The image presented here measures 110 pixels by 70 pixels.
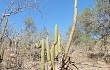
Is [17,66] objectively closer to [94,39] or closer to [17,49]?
[17,49]

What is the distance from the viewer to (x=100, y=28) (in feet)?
63.5

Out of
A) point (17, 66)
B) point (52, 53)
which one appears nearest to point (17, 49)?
point (17, 66)

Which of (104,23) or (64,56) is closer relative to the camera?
(64,56)

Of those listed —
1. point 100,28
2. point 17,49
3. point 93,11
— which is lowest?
point 17,49

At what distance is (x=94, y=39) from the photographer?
20.1 metres

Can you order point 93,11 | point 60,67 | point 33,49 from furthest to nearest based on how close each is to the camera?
point 93,11 < point 33,49 < point 60,67

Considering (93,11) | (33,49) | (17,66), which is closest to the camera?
(17,66)

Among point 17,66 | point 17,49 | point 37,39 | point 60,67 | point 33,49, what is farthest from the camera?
point 37,39

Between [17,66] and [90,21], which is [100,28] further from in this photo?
[17,66]

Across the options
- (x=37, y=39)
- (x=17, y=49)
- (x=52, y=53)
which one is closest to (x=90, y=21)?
(x=37, y=39)

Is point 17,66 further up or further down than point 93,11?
further down

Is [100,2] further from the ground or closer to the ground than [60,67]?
further from the ground

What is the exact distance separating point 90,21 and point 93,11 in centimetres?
100

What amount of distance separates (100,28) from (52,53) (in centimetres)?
1414
